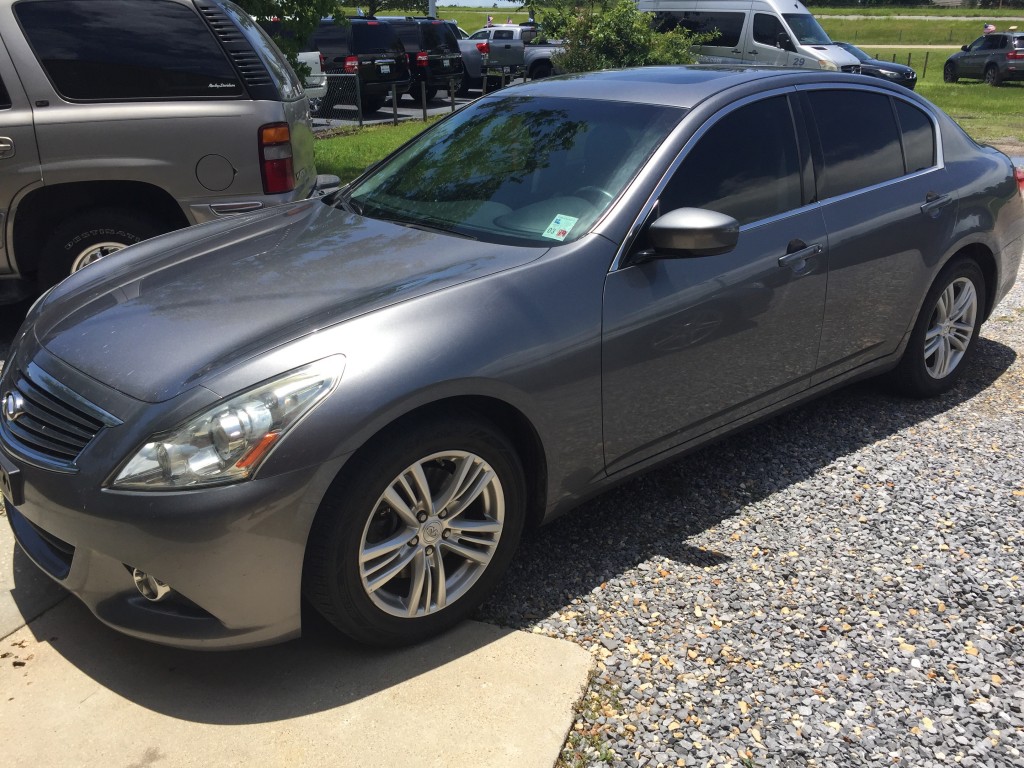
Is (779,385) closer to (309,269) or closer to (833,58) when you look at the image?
(309,269)

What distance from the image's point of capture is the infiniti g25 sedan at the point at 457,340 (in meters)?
2.52

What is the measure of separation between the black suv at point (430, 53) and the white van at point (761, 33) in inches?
177

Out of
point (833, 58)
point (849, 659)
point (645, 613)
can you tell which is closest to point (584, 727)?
point (645, 613)

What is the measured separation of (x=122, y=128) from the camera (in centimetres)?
528

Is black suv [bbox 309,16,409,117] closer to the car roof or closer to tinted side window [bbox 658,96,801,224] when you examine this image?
the car roof

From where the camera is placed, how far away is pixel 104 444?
2.54m

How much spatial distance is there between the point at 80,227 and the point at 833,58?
16.2m

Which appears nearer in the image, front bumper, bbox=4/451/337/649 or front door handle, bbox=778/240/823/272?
front bumper, bbox=4/451/337/649

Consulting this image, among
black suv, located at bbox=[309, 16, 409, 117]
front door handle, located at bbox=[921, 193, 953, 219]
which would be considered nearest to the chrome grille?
Answer: front door handle, located at bbox=[921, 193, 953, 219]

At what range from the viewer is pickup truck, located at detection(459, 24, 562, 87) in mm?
23031

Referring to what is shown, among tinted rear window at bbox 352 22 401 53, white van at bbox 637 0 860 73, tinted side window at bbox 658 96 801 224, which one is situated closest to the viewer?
tinted side window at bbox 658 96 801 224

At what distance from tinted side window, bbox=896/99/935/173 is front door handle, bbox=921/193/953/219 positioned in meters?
0.15

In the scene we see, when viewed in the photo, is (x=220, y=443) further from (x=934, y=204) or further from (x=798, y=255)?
(x=934, y=204)

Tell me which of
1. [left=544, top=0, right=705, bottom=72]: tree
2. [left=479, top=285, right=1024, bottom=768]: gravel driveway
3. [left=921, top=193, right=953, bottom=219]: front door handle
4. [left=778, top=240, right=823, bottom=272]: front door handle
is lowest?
[left=479, top=285, right=1024, bottom=768]: gravel driveway
